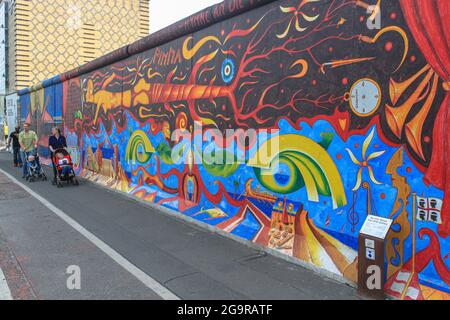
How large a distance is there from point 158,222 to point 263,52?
3721 mm

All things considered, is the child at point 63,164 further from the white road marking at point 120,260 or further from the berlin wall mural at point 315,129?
the berlin wall mural at point 315,129

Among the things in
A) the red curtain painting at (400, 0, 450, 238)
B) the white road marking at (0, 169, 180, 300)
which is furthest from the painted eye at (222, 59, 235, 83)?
the white road marking at (0, 169, 180, 300)

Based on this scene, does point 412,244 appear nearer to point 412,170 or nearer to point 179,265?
point 412,170

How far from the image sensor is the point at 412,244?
4004 millimetres

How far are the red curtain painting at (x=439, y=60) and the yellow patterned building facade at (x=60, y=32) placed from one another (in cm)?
3503

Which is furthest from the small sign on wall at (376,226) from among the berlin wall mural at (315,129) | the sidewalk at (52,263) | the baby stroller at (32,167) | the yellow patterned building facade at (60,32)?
the yellow patterned building facade at (60,32)

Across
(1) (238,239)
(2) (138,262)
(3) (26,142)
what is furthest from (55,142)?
(1) (238,239)

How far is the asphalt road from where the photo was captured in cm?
425

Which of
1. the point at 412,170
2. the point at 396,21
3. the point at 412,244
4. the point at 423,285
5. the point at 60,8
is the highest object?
the point at 60,8

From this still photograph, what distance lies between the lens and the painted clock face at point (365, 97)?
431 centimetres

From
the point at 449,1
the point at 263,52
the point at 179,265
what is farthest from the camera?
the point at 263,52

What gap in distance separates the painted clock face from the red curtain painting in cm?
64

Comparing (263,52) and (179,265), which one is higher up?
(263,52)
